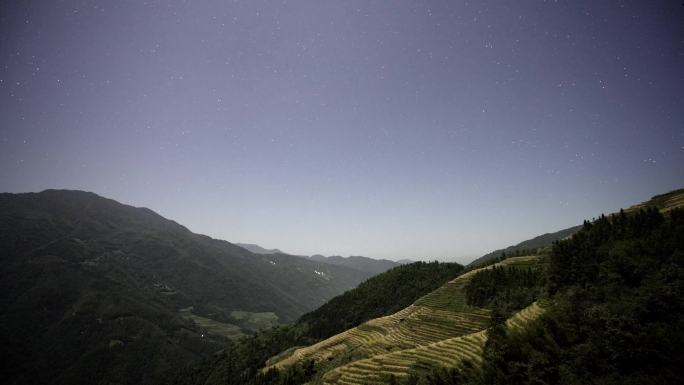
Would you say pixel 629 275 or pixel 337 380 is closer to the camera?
pixel 629 275

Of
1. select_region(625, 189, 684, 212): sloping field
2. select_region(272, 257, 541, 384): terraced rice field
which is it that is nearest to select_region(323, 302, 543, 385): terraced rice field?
select_region(272, 257, 541, 384): terraced rice field

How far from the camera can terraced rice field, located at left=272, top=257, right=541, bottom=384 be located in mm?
30641

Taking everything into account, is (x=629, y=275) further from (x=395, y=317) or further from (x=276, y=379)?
(x=276, y=379)

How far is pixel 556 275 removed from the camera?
35219mm

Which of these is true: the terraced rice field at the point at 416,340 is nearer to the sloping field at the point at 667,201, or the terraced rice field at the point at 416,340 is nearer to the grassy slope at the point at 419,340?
the grassy slope at the point at 419,340

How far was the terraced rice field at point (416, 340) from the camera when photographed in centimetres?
3064

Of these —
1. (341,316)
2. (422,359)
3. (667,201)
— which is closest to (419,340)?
(422,359)

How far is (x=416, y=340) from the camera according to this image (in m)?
42.2

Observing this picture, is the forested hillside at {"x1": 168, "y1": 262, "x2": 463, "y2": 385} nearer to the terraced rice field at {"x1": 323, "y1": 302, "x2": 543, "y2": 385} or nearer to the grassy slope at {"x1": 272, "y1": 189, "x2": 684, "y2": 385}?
the grassy slope at {"x1": 272, "y1": 189, "x2": 684, "y2": 385}

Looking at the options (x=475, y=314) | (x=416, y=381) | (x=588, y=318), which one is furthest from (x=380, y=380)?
(x=475, y=314)

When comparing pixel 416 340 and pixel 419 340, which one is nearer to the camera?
pixel 419 340

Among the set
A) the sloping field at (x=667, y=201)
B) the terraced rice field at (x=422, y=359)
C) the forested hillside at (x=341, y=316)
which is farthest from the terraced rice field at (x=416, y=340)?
the forested hillside at (x=341, y=316)

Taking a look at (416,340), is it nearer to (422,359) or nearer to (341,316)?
(422,359)

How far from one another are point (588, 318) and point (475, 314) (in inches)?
912
